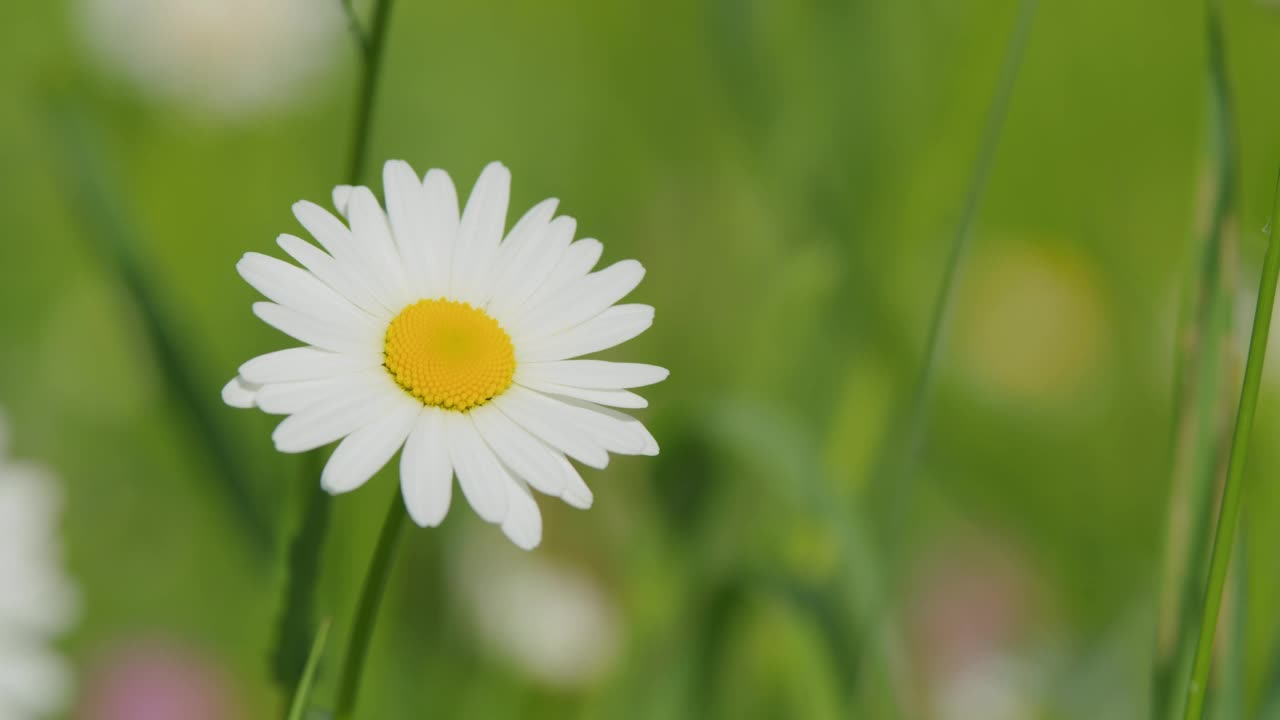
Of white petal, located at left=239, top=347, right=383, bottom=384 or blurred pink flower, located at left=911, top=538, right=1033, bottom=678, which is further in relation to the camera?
blurred pink flower, located at left=911, top=538, right=1033, bottom=678

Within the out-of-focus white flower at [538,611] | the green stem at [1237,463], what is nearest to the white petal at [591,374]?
the green stem at [1237,463]

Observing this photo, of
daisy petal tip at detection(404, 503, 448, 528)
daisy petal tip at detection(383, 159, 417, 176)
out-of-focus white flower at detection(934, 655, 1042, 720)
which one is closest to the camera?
daisy petal tip at detection(404, 503, 448, 528)

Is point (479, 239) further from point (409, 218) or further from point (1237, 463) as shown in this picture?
point (1237, 463)

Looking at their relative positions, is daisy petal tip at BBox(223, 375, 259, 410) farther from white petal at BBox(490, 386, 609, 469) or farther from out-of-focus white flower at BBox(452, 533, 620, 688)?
out-of-focus white flower at BBox(452, 533, 620, 688)

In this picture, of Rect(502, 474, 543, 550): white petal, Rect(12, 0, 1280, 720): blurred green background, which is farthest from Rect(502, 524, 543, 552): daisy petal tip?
Rect(12, 0, 1280, 720): blurred green background

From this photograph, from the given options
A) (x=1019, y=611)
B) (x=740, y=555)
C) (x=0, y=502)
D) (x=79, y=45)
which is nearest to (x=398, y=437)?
(x=0, y=502)

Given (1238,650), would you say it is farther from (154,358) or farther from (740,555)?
(154,358)
